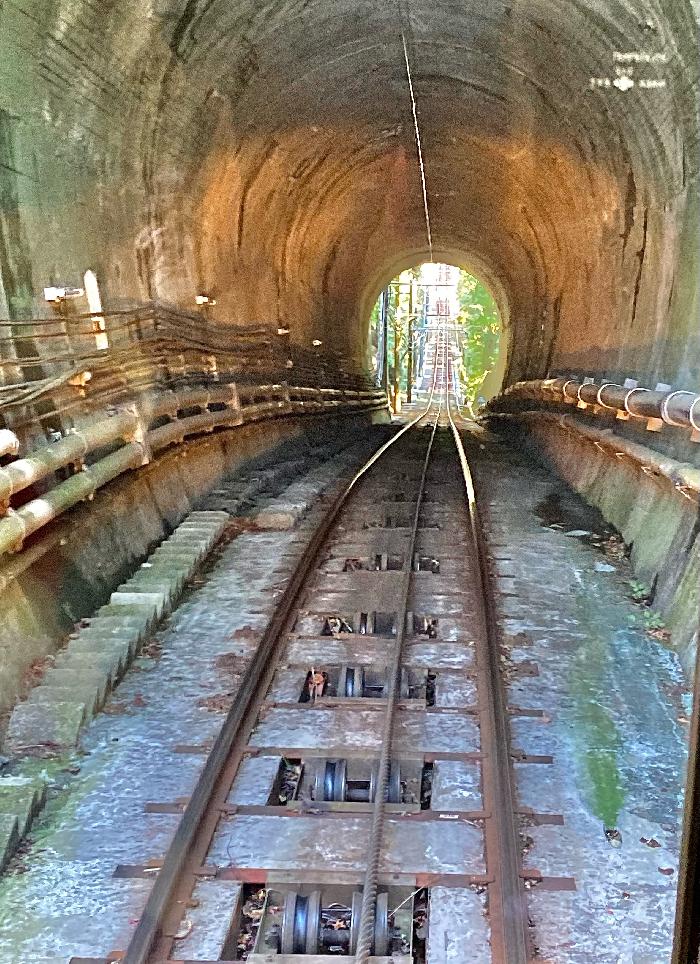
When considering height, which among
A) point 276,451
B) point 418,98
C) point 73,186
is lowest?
point 276,451

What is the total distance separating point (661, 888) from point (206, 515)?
20.7 feet

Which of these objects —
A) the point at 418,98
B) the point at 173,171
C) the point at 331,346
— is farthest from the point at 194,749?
the point at 331,346

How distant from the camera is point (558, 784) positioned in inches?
181

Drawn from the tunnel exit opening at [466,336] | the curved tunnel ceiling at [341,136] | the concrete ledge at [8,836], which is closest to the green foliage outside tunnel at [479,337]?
the tunnel exit opening at [466,336]

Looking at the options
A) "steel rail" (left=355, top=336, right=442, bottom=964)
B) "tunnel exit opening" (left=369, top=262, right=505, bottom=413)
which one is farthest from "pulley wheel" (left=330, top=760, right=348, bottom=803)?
"tunnel exit opening" (left=369, top=262, right=505, bottom=413)

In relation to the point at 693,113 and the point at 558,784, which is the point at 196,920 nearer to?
the point at 558,784

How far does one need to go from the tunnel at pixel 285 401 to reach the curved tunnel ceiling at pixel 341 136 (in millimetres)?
44

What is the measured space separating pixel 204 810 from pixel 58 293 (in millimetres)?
4265

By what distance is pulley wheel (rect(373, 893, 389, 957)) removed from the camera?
11.7ft

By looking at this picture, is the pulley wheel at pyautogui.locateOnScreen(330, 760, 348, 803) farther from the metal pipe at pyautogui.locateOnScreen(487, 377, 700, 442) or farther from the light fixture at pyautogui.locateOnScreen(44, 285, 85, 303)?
the light fixture at pyautogui.locateOnScreen(44, 285, 85, 303)

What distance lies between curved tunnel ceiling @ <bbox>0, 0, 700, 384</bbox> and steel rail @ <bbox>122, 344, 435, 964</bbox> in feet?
10.9

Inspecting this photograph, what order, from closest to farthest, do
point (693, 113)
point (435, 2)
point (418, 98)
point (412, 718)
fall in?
point (412, 718)
point (693, 113)
point (435, 2)
point (418, 98)

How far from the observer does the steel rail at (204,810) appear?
3.52 m

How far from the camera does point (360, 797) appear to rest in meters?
4.73
